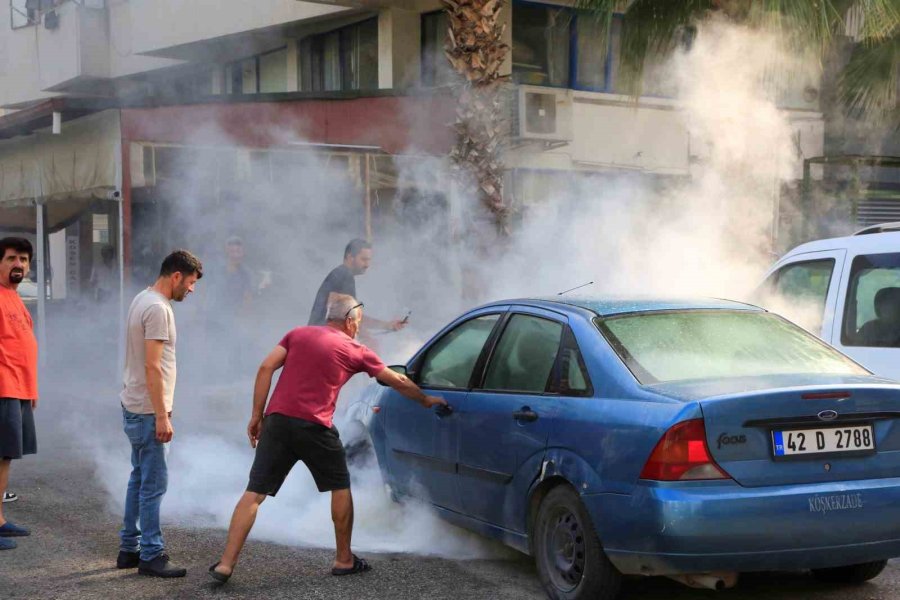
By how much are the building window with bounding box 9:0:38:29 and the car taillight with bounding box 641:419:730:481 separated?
23505mm

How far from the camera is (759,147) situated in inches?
684

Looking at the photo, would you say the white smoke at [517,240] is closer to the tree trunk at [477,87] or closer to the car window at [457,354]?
the tree trunk at [477,87]

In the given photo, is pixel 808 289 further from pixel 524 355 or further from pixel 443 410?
pixel 443 410

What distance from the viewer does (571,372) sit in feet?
16.0

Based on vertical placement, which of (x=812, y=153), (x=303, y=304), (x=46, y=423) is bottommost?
(x=46, y=423)

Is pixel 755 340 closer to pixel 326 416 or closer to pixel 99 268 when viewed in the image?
pixel 326 416

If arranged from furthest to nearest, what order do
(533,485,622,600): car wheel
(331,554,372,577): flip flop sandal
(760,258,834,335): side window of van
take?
(760,258,834,335): side window of van
(331,554,372,577): flip flop sandal
(533,485,622,600): car wheel

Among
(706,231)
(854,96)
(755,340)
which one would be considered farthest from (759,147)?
(755,340)

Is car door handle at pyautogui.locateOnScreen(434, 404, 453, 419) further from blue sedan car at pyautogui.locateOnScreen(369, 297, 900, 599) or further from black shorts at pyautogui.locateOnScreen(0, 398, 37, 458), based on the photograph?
black shorts at pyautogui.locateOnScreen(0, 398, 37, 458)

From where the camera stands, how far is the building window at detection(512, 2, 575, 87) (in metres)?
16.2

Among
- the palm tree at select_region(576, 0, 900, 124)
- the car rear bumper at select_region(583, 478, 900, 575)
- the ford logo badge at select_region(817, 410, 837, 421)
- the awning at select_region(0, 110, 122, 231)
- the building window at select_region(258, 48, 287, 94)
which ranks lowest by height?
the car rear bumper at select_region(583, 478, 900, 575)

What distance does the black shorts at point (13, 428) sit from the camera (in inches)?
245

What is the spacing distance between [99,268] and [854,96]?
1299 cm

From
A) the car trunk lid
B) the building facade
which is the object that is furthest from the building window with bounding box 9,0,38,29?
the car trunk lid
